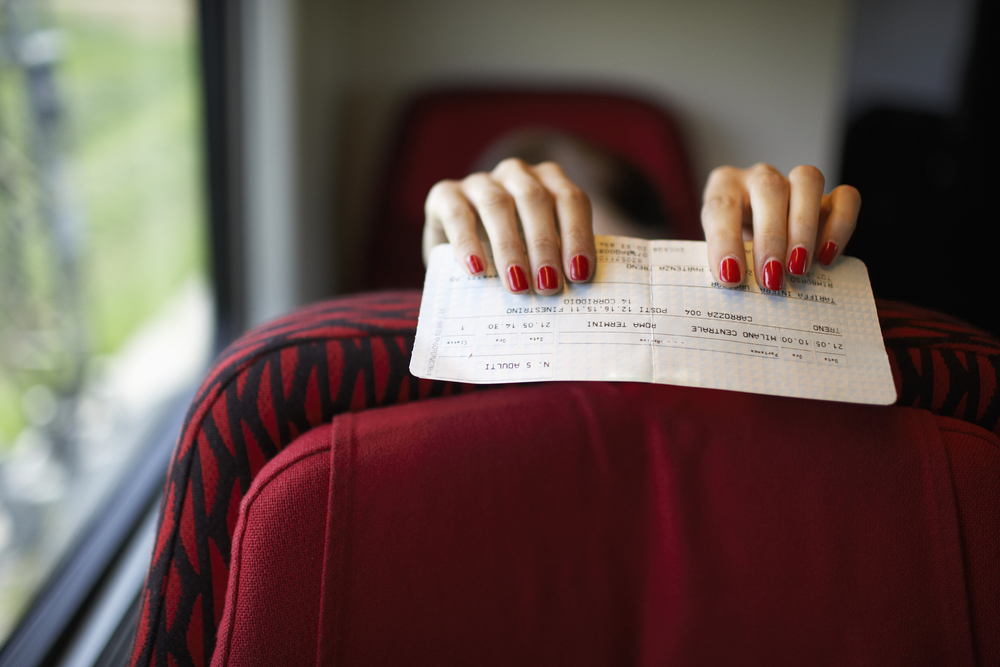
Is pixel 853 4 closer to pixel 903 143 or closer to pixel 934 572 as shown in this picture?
pixel 903 143

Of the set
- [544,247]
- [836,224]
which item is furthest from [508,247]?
[836,224]

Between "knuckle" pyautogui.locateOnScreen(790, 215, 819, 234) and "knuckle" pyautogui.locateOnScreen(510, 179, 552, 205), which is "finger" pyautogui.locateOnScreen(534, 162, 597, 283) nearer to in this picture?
"knuckle" pyautogui.locateOnScreen(510, 179, 552, 205)

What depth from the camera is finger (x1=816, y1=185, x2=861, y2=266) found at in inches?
18.9

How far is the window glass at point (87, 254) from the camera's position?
3.03 ft

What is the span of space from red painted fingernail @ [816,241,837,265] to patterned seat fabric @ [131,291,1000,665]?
0.21ft

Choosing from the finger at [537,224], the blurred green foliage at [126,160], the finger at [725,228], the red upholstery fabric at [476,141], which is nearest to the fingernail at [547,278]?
the finger at [537,224]

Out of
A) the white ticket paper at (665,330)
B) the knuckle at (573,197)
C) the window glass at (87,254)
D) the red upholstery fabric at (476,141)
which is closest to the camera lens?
the white ticket paper at (665,330)

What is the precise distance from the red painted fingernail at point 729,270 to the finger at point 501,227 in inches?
5.3

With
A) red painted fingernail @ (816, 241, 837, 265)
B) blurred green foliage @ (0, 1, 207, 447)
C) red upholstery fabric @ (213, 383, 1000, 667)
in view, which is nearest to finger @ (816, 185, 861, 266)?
red painted fingernail @ (816, 241, 837, 265)

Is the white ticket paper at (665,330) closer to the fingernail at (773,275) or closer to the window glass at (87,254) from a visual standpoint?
the fingernail at (773,275)

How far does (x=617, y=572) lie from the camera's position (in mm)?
451

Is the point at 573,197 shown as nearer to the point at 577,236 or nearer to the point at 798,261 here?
the point at 577,236

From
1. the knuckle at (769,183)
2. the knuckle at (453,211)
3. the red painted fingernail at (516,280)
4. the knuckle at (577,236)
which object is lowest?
the red painted fingernail at (516,280)

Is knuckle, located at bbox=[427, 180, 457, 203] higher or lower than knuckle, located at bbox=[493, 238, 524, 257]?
higher
